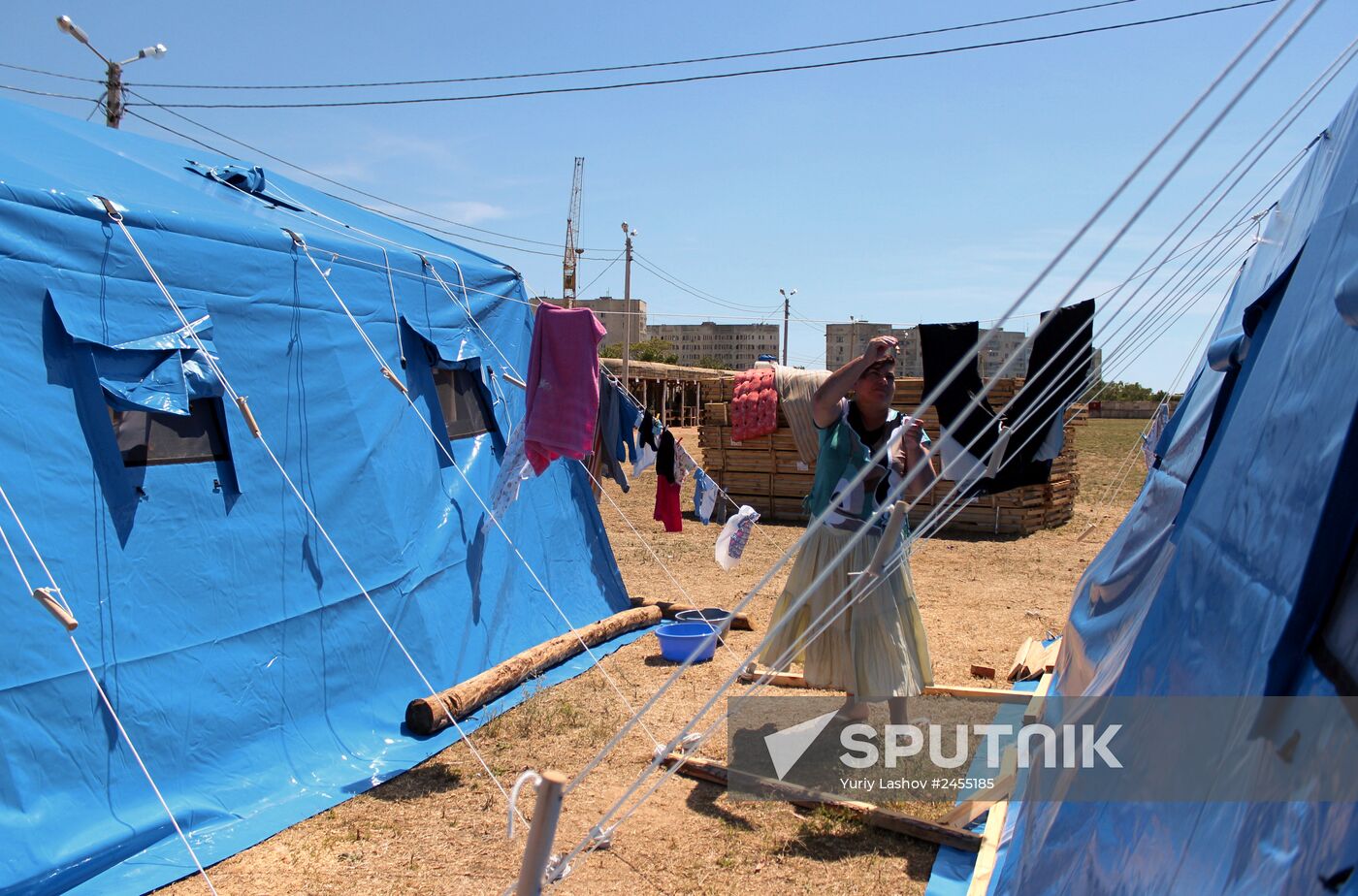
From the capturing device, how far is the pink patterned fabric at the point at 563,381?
16.5ft

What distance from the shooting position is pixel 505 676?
5363mm

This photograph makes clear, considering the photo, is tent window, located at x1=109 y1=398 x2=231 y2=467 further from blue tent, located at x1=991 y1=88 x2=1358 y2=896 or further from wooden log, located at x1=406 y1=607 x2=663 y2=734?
blue tent, located at x1=991 y1=88 x2=1358 y2=896

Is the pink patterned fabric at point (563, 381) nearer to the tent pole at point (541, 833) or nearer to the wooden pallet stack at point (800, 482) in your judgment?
the tent pole at point (541, 833)

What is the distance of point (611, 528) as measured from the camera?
1201 centimetres

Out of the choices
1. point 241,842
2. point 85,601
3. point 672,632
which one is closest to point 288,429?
point 85,601

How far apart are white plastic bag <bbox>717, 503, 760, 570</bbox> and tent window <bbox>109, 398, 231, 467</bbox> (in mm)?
2946

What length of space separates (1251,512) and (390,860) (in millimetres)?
3211

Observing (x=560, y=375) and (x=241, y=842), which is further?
(x=560, y=375)

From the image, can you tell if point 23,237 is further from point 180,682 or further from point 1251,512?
point 1251,512

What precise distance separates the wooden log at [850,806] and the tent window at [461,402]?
2.61 m

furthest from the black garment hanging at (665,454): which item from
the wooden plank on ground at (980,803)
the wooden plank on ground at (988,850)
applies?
the wooden plank on ground at (988,850)

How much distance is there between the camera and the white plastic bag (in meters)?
5.98

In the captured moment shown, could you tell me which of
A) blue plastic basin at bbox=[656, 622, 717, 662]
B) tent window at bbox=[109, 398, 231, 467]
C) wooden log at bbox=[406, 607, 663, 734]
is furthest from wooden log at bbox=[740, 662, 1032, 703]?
tent window at bbox=[109, 398, 231, 467]

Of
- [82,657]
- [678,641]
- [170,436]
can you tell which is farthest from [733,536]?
[82,657]
